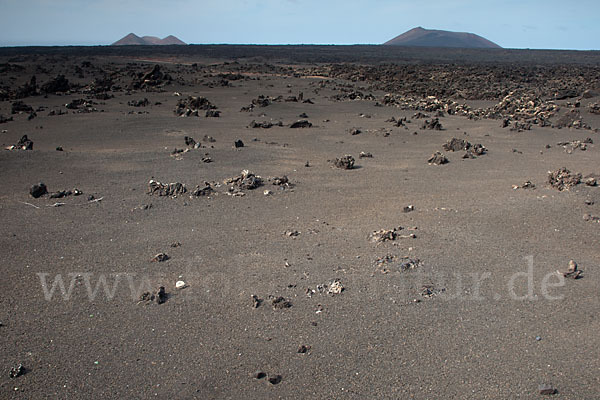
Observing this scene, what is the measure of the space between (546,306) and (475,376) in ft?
4.14

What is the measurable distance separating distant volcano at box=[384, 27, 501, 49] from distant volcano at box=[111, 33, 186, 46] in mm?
74973

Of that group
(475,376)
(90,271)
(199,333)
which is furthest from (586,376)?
(90,271)

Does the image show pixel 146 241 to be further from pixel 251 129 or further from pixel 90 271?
pixel 251 129

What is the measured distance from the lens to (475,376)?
10.2 ft

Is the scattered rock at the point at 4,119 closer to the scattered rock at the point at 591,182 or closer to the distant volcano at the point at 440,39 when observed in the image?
the scattered rock at the point at 591,182

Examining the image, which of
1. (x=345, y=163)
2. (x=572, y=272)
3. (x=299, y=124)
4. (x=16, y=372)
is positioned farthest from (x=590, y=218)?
(x=299, y=124)

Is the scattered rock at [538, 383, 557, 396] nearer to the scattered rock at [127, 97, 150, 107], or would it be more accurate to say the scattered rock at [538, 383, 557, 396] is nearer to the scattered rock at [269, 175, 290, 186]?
the scattered rock at [269, 175, 290, 186]

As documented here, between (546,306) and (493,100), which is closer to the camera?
(546,306)

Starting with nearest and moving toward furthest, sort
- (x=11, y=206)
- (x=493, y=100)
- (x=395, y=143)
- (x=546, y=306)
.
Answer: (x=546, y=306) < (x=11, y=206) < (x=395, y=143) < (x=493, y=100)

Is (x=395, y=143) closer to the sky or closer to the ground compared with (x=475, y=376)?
closer to the sky

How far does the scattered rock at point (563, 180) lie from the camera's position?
22.8 ft

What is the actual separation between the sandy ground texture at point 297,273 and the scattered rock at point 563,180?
0.03 meters

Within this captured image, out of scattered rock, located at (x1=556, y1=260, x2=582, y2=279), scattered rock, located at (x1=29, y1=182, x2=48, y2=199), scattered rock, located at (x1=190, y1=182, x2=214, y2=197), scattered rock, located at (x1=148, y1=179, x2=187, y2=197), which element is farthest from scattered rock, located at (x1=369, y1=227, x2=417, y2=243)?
scattered rock, located at (x1=29, y1=182, x2=48, y2=199)

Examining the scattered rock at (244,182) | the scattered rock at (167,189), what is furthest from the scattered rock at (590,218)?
the scattered rock at (167,189)
